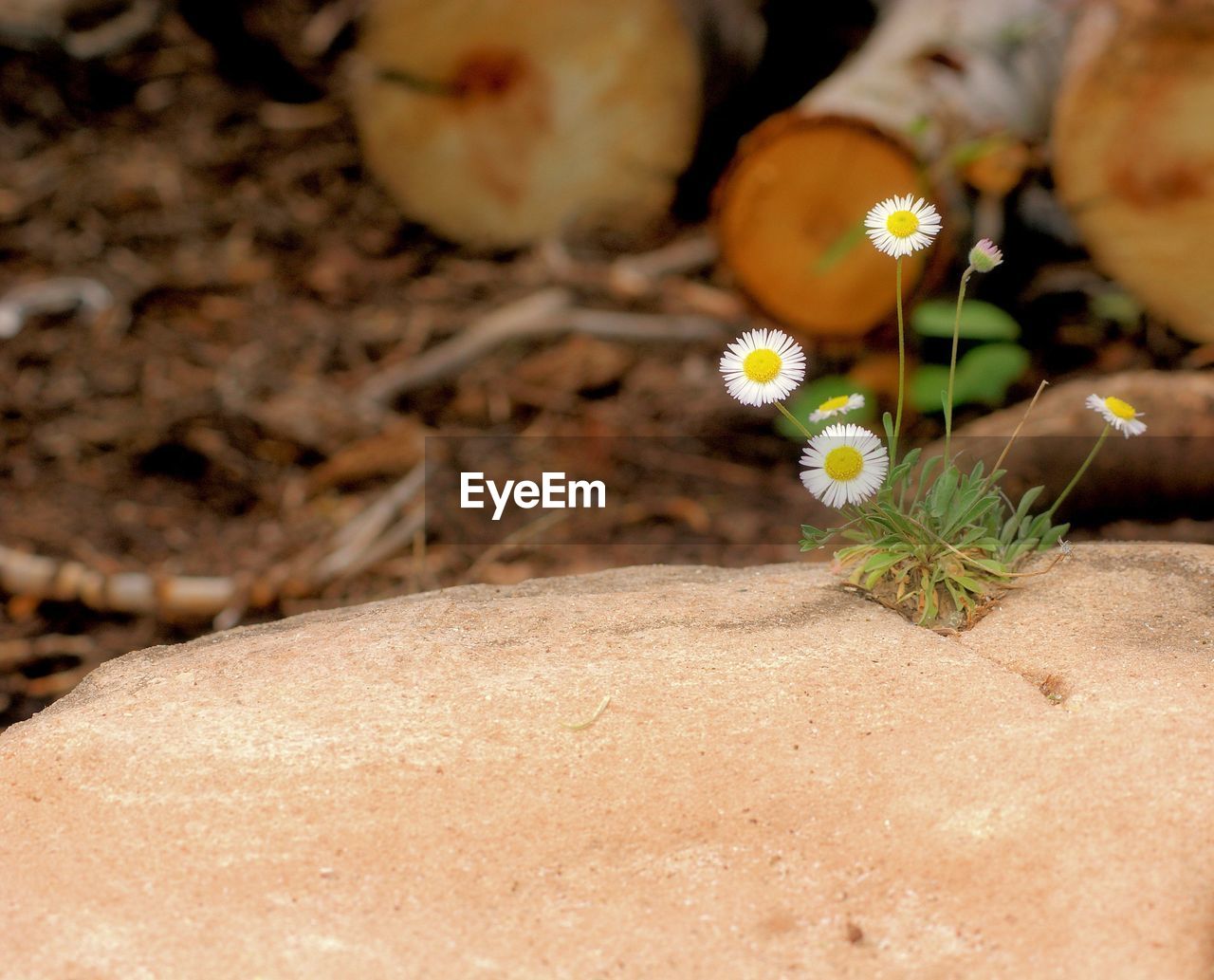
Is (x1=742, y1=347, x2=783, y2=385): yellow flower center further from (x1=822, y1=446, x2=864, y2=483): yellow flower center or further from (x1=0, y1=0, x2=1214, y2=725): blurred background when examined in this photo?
(x1=0, y1=0, x2=1214, y2=725): blurred background

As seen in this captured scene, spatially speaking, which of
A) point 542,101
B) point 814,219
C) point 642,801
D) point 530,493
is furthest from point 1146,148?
point 642,801

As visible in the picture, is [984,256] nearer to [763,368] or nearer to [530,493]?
[763,368]

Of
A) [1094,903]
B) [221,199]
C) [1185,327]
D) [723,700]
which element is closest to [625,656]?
[723,700]

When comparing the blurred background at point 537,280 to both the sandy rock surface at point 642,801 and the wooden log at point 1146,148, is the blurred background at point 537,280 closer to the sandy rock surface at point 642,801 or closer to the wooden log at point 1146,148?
the wooden log at point 1146,148

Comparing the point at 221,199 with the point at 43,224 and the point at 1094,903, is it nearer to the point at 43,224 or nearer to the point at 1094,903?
the point at 43,224

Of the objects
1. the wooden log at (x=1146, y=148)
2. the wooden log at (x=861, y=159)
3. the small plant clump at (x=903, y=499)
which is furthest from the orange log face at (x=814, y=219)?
the small plant clump at (x=903, y=499)

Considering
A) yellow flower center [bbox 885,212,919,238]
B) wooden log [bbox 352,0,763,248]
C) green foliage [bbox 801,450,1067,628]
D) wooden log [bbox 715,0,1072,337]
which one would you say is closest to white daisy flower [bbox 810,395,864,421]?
green foliage [bbox 801,450,1067,628]
